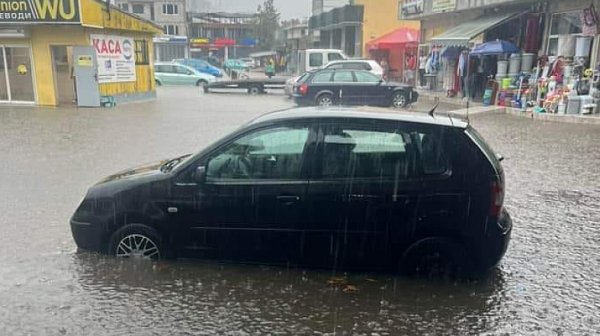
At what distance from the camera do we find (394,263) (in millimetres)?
4301

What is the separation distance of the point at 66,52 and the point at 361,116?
17.5 metres

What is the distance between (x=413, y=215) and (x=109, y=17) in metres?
16.9

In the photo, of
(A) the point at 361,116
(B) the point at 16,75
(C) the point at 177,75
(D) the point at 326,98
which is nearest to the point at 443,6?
(D) the point at 326,98

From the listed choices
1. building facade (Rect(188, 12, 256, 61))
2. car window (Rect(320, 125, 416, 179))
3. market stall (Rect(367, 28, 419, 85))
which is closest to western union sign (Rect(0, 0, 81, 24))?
car window (Rect(320, 125, 416, 179))

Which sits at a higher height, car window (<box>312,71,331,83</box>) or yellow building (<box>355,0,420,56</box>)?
yellow building (<box>355,0,420,56</box>)

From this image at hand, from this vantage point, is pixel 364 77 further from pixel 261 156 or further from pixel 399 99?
pixel 261 156

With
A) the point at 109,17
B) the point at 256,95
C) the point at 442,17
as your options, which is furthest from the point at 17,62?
the point at 442,17

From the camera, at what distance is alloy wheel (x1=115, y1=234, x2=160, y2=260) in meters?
4.51

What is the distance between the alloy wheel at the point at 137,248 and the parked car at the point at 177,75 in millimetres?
25422

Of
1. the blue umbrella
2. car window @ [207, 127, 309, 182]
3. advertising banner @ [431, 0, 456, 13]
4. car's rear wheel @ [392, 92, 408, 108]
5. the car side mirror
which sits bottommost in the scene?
car's rear wheel @ [392, 92, 408, 108]

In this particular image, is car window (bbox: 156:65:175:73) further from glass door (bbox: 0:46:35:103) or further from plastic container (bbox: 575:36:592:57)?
plastic container (bbox: 575:36:592:57)

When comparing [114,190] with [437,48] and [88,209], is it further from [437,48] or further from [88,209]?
[437,48]

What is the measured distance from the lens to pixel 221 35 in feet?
248

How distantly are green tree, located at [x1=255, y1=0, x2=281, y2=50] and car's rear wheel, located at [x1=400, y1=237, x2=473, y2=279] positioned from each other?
68.6 metres
